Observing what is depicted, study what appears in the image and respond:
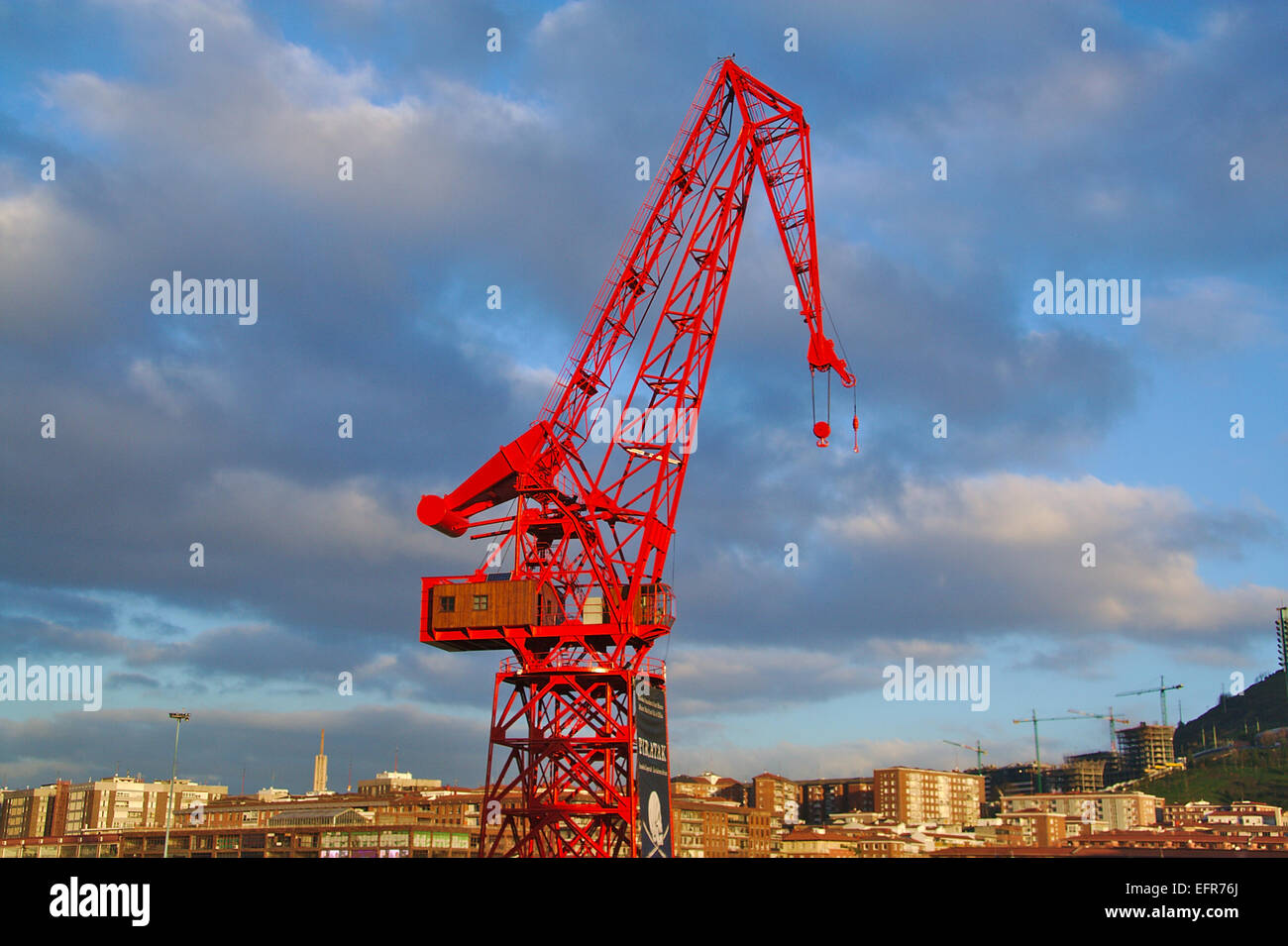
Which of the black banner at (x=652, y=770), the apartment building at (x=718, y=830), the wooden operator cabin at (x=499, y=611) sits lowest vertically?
the apartment building at (x=718, y=830)

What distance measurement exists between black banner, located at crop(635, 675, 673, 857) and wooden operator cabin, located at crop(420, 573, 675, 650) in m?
3.98

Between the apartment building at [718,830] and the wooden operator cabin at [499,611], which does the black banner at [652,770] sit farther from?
the apartment building at [718,830]

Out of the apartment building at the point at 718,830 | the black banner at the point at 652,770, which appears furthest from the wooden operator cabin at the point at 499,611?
the apartment building at the point at 718,830

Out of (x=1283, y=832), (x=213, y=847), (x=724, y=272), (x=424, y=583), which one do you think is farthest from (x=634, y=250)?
(x=1283, y=832)

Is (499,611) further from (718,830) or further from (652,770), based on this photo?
(718,830)

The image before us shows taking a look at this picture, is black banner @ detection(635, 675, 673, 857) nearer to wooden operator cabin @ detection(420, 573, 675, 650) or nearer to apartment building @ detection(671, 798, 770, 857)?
wooden operator cabin @ detection(420, 573, 675, 650)

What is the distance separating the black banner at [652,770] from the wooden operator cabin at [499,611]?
3985 millimetres

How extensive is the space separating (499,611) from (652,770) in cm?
1134

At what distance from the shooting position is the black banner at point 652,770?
61719mm

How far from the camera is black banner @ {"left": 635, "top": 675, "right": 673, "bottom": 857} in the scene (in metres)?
61.7

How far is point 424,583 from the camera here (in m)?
65.6

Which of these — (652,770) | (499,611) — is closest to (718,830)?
(652,770)
